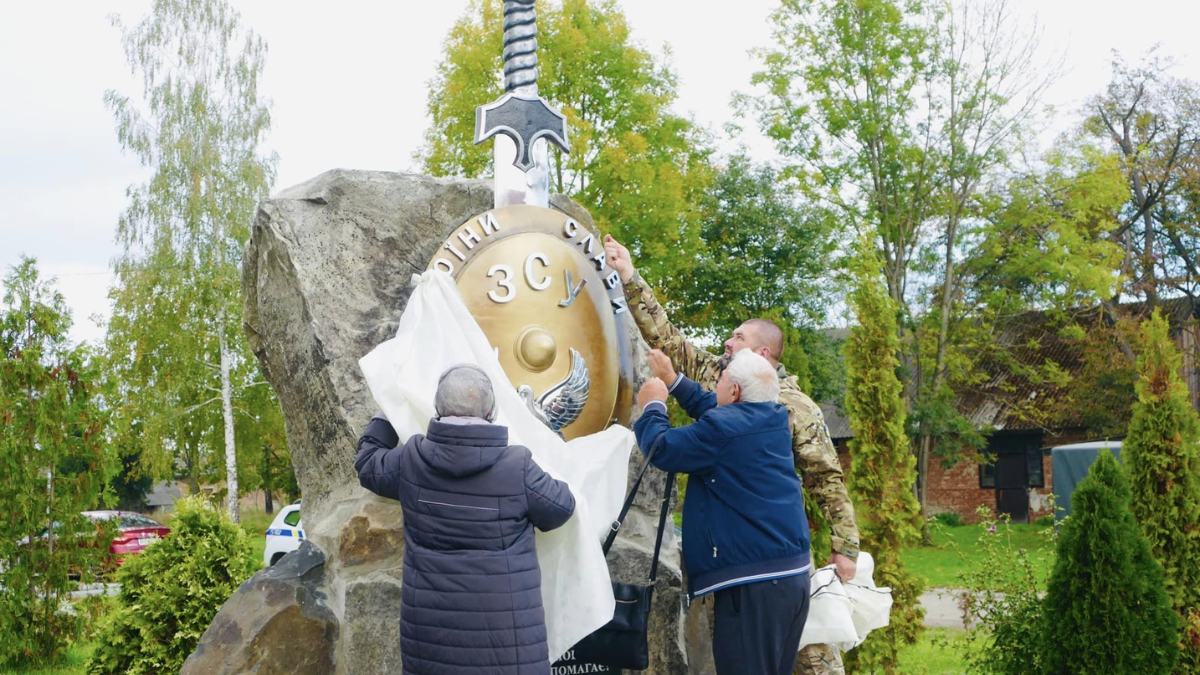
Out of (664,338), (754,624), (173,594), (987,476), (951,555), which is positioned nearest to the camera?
(754,624)

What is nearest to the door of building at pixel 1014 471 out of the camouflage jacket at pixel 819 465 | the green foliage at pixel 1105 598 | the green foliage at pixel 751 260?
the green foliage at pixel 751 260

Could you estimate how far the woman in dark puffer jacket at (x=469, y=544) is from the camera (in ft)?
10.2

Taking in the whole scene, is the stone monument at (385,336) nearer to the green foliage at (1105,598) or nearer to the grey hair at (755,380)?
the grey hair at (755,380)

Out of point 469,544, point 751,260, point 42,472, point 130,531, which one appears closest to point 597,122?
point 751,260

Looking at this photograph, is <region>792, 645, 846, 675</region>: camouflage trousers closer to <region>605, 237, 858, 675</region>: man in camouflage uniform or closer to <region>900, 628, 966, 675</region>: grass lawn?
<region>605, 237, 858, 675</region>: man in camouflage uniform

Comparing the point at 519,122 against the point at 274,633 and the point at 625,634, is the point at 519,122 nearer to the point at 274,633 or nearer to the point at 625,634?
the point at 625,634

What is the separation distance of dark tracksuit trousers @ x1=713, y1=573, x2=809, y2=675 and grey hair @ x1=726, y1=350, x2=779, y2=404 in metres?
0.68

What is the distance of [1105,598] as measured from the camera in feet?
17.8

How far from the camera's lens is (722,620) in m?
3.69

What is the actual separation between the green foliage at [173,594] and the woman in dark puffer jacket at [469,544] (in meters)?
3.11

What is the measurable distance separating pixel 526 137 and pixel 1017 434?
23.6 m

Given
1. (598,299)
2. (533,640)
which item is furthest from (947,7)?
(533,640)

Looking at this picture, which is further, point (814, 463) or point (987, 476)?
point (987, 476)

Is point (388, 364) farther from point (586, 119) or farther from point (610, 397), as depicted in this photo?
point (586, 119)
